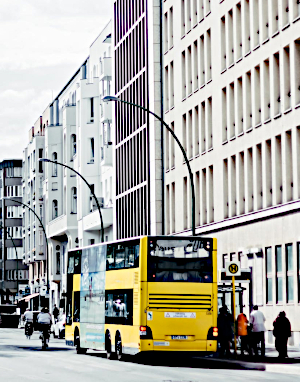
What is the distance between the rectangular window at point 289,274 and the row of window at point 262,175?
72.3 inches

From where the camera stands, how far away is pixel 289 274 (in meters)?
39.7

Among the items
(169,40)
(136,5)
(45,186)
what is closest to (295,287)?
(169,40)

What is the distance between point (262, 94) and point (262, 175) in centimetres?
323

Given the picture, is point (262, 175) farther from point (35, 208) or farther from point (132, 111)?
point (35, 208)

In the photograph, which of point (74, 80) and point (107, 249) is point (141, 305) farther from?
point (74, 80)

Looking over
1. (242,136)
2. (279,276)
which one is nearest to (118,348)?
(279,276)

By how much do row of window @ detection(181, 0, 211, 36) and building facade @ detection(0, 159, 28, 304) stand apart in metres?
83.5

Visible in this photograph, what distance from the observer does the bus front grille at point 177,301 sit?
2809cm

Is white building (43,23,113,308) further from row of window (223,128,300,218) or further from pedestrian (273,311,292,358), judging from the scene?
pedestrian (273,311,292,358)

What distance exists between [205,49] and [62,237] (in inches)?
1555

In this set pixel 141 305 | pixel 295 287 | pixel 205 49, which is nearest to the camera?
pixel 141 305

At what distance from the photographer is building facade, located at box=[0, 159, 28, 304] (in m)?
Answer: 138

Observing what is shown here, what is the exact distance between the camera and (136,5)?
6438cm

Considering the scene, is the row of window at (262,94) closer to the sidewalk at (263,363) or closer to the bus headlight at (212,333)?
the sidewalk at (263,363)
